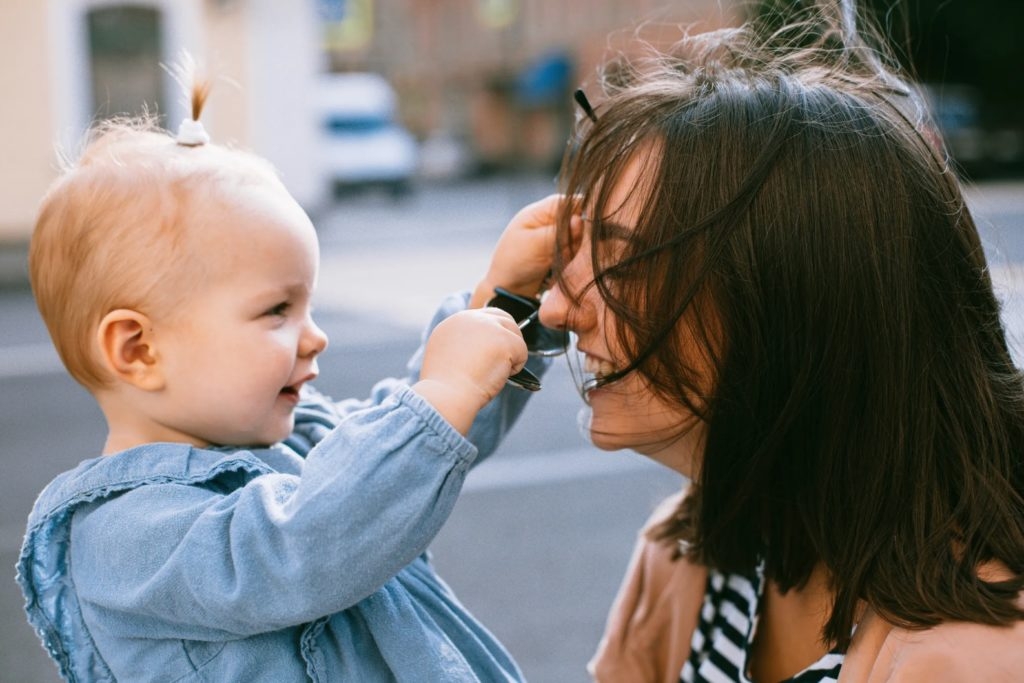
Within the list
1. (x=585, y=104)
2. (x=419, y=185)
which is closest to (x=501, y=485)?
(x=585, y=104)

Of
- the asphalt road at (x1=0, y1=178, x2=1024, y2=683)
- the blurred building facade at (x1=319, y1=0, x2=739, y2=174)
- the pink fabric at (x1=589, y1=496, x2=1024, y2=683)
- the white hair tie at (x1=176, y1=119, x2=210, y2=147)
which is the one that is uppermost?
the white hair tie at (x1=176, y1=119, x2=210, y2=147)

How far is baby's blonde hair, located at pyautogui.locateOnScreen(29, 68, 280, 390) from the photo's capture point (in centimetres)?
145

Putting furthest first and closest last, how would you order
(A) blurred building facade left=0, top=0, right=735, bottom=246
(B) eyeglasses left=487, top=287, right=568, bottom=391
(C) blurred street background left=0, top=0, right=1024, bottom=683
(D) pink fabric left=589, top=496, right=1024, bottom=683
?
1. (A) blurred building facade left=0, top=0, right=735, bottom=246
2. (C) blurred street background left=0, top=0, right=1024, bottom=683
3. (B) eyeglasses left=487, top=287, right=568, bottom=391
4. (D) pink fabric left=589, top=496, right=1024, bottom=683

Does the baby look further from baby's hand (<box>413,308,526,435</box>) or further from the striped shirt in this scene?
the striped shirt

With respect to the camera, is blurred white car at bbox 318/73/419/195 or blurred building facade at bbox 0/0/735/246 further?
blurred white car at bbox 318/73/419/195

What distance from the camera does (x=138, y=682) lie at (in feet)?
4.63

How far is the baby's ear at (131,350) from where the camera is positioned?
1467mm

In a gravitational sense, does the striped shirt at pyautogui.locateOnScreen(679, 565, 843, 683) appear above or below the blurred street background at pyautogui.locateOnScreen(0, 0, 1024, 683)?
above

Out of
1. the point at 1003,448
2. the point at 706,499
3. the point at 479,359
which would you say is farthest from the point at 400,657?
the point at 1003,448

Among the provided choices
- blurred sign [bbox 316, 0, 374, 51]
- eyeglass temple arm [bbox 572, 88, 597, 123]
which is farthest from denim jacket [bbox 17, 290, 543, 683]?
blurred sign [bbox 316, 0, 374, 51]

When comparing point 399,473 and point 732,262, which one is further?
point 732,262

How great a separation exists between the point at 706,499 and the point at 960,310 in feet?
1.56

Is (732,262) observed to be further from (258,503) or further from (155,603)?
(155,603)

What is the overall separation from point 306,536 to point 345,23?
30.1m
